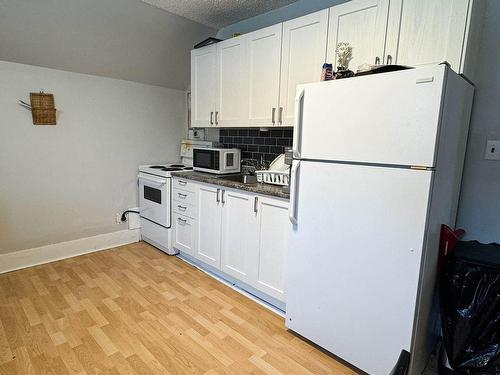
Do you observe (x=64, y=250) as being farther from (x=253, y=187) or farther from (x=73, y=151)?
(x=253, y=187)

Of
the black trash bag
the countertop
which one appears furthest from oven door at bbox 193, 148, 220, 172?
the black trash bag

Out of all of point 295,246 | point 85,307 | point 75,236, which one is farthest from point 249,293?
point 75,236

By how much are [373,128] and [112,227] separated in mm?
3038

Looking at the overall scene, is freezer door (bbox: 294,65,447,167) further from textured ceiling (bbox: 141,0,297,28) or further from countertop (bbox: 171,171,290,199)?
textured ceiling (bbox: 141,0,297,28)

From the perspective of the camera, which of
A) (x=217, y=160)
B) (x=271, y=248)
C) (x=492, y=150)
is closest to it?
(x=492, y=150)

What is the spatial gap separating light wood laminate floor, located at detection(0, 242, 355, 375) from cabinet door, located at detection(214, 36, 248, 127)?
60.7 inches

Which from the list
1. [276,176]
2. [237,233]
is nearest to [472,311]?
[276,176]

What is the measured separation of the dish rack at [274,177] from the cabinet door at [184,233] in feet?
2.82

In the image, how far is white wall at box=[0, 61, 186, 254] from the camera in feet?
8.66

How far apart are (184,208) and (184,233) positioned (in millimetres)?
262

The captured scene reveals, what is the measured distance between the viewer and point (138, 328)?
195 cm

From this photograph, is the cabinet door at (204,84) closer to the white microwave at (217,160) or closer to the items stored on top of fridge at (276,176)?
the white microwave at (217,160)

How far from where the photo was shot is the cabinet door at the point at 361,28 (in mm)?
1792

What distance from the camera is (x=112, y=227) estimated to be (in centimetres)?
336
